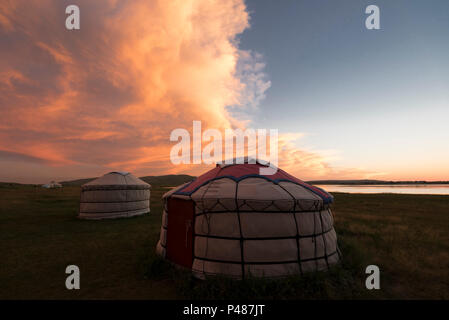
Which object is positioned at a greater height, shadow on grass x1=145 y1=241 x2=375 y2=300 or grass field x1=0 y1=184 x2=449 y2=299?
Answer: shadow on grass x1=145 y1=241 x2=375 y2=300

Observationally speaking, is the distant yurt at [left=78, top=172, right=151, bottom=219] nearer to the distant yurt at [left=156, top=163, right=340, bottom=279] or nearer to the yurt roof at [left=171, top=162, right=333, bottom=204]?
the yurt roof at [left=171, top=162, right=333, bottom=204]

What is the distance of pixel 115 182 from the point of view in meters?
13.4

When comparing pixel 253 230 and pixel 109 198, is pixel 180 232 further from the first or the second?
pixel 109 198

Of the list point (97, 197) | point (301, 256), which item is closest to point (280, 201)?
point (301, 256)

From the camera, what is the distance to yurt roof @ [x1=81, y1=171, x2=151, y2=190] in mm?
12900

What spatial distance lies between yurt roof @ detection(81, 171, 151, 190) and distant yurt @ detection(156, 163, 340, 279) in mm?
9757

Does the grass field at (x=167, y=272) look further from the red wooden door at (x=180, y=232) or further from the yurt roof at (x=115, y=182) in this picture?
the yurt roof at (x=115, y=182)

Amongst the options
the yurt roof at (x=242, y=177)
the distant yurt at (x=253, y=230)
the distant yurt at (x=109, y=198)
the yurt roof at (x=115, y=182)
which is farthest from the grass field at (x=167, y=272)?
the yurt roof at (x=115, y=182)

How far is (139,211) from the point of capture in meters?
14.6

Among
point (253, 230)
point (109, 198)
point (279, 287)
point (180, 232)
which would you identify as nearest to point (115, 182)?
point (109, 198)

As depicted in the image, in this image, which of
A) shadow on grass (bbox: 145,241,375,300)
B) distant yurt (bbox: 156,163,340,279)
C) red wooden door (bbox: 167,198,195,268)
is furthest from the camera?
red wooden door (bbox: 167,198,195,268)

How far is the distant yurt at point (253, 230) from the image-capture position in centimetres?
447

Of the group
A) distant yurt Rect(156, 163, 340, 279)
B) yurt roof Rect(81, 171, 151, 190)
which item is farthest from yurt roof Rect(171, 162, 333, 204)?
yurt roof Rect(81, 171, 151, 190)

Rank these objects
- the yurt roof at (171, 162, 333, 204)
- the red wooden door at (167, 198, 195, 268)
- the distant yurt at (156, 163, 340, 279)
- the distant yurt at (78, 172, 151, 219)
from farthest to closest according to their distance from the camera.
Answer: the distant yurt at (78, 172, 151, 219) < the yurt roof at (171, 162, 333, 204) < the red wooden door at (167, 198, 195, 268) < the distant yurt at (156, 163, 340, 279)
